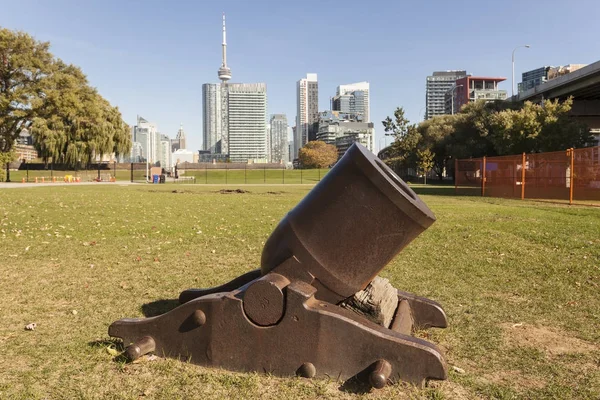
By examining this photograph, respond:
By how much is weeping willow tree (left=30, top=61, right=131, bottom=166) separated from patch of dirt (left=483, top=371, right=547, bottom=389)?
159 ft

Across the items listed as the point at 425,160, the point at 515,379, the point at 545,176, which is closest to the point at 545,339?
the point at 515,379

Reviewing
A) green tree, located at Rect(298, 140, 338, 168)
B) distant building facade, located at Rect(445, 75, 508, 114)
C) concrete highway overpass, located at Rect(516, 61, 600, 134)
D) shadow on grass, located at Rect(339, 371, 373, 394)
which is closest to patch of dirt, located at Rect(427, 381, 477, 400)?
shadow on grass, located at Rect(339, 371, 373, 394)

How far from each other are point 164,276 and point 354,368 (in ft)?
11.8

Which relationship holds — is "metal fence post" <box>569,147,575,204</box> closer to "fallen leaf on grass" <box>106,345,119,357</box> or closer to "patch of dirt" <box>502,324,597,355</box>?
"patch of dirt" <box>502,324,597,355</box>

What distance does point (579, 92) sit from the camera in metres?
38.8

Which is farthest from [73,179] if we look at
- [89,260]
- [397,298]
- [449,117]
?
[397,298]

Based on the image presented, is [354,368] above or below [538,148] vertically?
below

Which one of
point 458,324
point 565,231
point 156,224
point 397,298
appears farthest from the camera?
point 156,224

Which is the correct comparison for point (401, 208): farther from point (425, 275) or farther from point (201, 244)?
point (201, 244)

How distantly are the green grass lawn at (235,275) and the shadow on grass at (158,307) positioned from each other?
42 millimetres

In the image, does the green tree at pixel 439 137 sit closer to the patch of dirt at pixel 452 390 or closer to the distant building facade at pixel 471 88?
the patch of dirt at pixel 452 390

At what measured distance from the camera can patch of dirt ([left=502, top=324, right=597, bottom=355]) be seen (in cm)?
358

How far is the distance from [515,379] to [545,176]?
2073 centimetres

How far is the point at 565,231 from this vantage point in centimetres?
961
